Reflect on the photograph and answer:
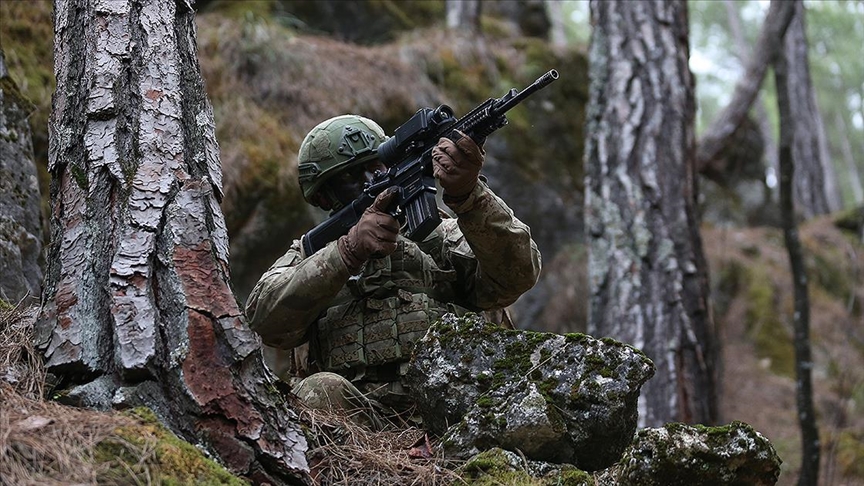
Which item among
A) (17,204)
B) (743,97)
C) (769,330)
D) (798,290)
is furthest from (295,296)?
(769,330)

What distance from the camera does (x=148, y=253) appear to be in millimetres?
2920

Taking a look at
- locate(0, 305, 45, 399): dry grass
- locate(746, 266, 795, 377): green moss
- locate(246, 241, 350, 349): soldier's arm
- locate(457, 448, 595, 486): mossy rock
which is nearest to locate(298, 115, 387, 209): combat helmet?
locate(246, 241, 350, 349): soldier's arm

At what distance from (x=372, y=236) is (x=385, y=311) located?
1.11 ft

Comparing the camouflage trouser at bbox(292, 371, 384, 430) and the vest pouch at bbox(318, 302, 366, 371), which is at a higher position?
the vest pouch at bbox(318, 302, 366, 371)

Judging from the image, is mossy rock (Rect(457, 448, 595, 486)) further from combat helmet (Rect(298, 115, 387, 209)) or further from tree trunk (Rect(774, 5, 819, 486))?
tree trunk (Rect(774, 5, 819, 486))

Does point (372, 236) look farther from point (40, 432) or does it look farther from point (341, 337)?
point (40, 432)

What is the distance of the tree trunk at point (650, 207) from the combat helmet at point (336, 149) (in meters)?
2.70

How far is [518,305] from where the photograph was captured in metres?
9.67

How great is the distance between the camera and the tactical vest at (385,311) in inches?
157

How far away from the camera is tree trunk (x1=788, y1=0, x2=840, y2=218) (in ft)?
59.9

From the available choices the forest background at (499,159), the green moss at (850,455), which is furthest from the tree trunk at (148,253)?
the green moss at (850,455)

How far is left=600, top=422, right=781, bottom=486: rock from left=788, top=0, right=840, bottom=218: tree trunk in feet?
50.8

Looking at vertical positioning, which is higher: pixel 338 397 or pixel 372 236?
pixel 372 236

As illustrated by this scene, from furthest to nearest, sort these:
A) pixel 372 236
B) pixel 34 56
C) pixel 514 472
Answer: pixel 34 56 < pixel 372 236 < pixel 514 472
